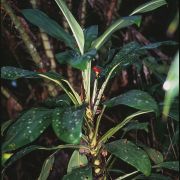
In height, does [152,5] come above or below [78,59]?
above

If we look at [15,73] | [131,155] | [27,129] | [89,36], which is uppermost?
[89,36]

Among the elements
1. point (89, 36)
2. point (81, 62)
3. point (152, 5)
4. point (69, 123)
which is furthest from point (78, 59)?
point (152, 5)

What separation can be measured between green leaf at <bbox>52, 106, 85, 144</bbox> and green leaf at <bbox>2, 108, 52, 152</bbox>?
0.06 meters

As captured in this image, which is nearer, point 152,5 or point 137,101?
point 137,101

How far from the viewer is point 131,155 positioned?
104 centimetres

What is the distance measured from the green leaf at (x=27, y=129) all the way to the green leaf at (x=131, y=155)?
0.84ft

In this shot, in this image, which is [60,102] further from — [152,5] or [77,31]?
[152,5]

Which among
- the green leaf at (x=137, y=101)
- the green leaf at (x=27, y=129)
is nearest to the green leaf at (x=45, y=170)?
the green leaf at (x=27, y=129)

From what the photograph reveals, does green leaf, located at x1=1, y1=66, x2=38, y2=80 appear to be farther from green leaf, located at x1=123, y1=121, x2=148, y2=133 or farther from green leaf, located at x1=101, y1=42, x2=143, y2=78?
green leaf, located at x1=123, y1=121, x2=148, y2=133

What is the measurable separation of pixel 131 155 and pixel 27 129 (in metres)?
0.35

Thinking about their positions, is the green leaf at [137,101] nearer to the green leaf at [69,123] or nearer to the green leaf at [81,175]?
the green leaf at [69,123]

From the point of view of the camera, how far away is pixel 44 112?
40.2 inches

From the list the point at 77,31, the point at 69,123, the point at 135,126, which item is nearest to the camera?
the point at 69,123

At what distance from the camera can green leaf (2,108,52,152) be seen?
0.95 metres
